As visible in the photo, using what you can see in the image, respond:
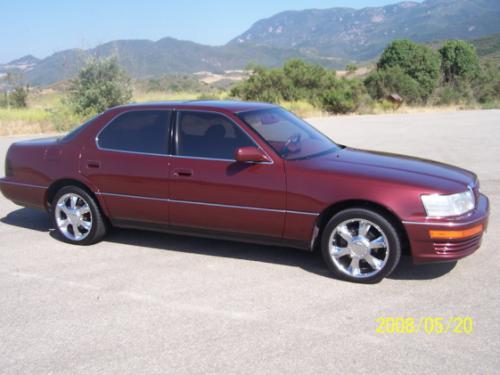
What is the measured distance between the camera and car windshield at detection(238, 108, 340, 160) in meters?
5.34

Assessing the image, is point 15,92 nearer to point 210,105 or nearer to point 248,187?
point 210,105

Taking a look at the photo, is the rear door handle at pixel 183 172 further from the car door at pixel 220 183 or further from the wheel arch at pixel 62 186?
the wheel arch at pixel 62 186

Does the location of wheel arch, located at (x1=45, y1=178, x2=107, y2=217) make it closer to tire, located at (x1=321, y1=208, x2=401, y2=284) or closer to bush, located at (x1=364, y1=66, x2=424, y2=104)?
tire, located at (x1=321, y1=208, x2=401, y2=284)

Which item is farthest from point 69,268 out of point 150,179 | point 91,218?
point 150,179

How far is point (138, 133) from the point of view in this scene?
580 cm

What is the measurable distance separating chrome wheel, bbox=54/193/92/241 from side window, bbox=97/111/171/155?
69 centimetres

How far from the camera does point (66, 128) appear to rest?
18.4 metres

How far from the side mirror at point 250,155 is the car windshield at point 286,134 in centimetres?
18

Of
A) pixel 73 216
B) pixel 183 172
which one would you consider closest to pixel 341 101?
pixel 73 216

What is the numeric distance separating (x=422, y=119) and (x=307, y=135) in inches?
656

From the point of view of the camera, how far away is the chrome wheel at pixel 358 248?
4809 mm

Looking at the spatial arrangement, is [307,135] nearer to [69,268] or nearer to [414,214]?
[414,214]

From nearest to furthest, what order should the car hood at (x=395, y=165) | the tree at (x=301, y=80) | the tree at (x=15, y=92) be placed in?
the car hood at (x=395, y=165), the tree at (x=15, y=92), the tree at (x=301, y=80)

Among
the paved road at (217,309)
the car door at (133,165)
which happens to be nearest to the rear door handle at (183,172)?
the car door at (133,165)
